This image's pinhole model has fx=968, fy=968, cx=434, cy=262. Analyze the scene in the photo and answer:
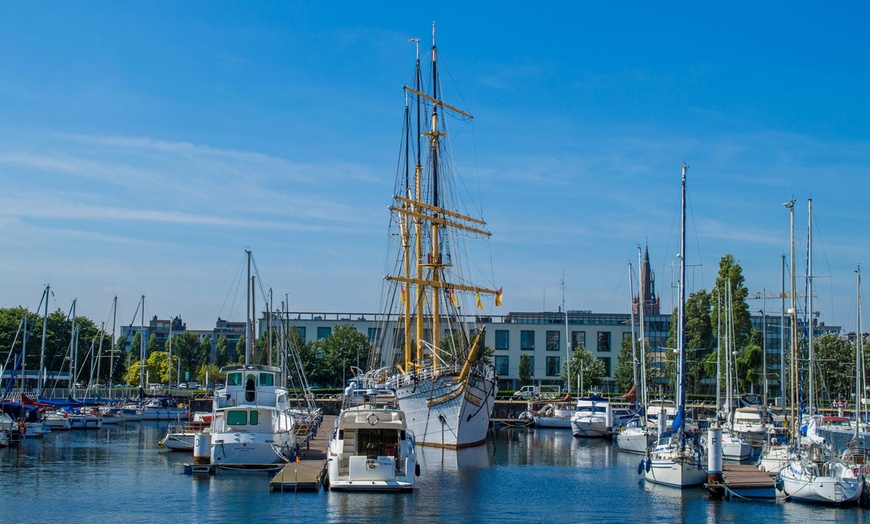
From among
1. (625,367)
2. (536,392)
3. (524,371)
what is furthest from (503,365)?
(625,367)

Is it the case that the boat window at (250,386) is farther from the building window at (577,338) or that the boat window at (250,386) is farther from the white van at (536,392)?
the building window at (577,338)

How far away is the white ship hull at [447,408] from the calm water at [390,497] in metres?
4.11

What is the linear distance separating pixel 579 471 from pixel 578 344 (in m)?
76.7

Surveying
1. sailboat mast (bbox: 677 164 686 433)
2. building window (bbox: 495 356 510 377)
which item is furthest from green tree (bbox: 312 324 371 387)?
sailboat mast (bbox: 677 164 686 433)

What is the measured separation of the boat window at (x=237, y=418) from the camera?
52.7m

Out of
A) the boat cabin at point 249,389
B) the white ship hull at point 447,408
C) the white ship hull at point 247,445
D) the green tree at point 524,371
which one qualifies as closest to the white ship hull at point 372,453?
the white ship hull at point 247,445

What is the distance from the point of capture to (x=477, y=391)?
67.6m

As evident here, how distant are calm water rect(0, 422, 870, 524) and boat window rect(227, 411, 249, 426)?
3715 mm

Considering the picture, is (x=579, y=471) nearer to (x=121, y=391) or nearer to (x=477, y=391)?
(x=477, y=391)

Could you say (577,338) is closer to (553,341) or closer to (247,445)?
(553,341)

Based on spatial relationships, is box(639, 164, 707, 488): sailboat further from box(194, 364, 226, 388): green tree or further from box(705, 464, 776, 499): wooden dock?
box(194, 364, 226, 388): green tree

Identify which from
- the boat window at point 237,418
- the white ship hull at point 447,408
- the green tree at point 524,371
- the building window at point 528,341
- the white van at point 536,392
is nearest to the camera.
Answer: the boat window at point 237,418

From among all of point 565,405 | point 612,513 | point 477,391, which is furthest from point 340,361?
point 612,513

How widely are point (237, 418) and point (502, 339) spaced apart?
8126 centimetres
